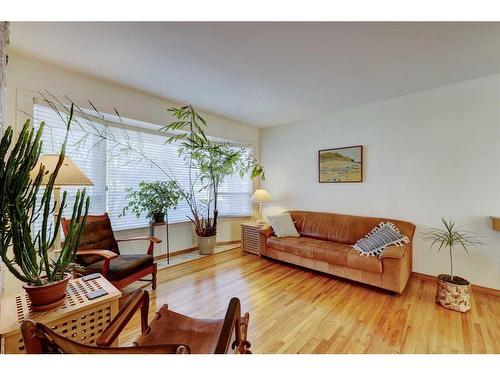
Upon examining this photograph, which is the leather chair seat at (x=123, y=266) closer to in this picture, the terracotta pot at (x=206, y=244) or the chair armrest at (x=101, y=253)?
the chair armrest at (x=101, y=253)

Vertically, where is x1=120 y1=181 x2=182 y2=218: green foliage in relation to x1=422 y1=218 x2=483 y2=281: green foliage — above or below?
above

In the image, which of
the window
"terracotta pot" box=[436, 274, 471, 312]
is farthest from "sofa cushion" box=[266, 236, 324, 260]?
the window

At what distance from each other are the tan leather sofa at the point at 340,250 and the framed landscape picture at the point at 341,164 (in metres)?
0.61

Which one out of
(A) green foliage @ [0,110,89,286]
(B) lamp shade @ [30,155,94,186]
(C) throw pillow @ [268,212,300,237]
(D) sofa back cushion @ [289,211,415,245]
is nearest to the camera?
(A) green foliage @ [0,110,89,286]

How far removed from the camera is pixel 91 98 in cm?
250

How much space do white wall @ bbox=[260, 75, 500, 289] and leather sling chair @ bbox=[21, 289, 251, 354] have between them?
2.82 m

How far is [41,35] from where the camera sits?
5.79 feet

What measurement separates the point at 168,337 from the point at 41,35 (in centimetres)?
249

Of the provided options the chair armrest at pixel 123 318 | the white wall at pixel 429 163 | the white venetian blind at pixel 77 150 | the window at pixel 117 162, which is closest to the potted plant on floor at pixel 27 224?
the chair armrest at pixel 123 318

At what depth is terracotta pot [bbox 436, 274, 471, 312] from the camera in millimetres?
2041

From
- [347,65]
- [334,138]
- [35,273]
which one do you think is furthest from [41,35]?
[334,138]

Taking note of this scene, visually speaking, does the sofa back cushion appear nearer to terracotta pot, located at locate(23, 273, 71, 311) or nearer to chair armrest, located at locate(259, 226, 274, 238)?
chair armrest, located at locate(259, 226, 274, 238)

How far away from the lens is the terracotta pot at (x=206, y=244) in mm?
3662
